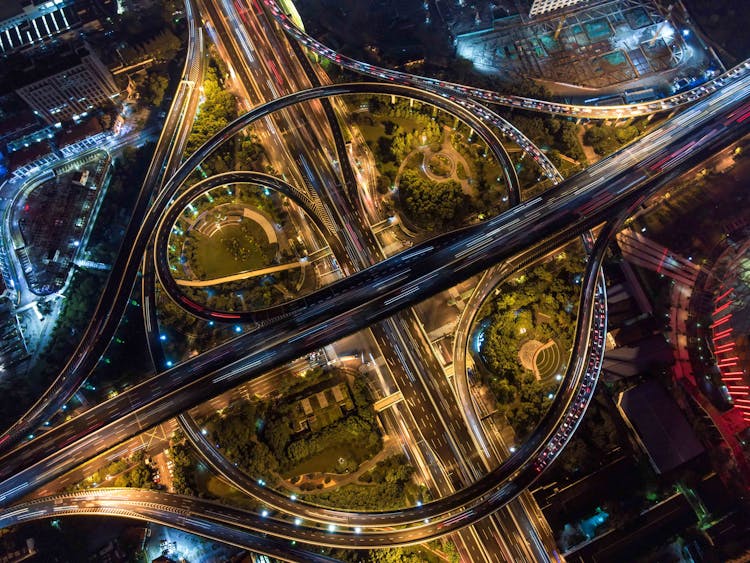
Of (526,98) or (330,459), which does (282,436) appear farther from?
(526,98)

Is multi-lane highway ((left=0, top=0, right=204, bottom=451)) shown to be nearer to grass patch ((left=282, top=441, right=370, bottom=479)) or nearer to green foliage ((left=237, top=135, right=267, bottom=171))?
green foliage ((left=237, top=135, right=267, bottom=171))

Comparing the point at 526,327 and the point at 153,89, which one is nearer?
the point at 526,327

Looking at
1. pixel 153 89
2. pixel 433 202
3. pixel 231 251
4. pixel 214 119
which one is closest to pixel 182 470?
pixel 231 251

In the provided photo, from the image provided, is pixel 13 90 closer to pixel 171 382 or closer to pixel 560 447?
pixel 171 382

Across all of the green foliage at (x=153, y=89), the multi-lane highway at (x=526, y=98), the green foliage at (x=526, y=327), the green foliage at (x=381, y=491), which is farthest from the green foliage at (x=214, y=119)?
the green foliage at (x=381, y=491)

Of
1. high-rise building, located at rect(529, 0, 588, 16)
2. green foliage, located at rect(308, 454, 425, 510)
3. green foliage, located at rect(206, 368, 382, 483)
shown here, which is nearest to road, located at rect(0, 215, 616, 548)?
green foliage, located at rect(308, 454, 425, 510)
